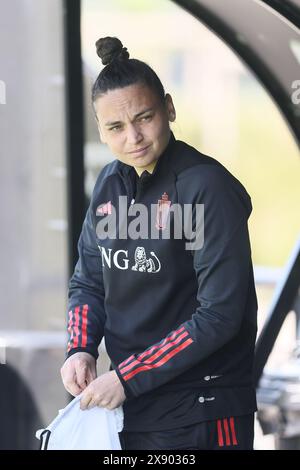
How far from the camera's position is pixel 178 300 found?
6.10 ft

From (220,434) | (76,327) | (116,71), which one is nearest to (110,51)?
(116,71)

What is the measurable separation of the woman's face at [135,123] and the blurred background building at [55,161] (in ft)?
3.65

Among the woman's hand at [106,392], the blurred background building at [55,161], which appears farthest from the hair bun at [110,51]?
the blurred background building at [55,161]

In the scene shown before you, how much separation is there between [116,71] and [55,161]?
4.84 feet

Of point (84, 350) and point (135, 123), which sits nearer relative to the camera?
point (135, 123)

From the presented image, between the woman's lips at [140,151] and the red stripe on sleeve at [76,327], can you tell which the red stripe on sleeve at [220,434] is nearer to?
the red stripe on sleeve at [76,327]

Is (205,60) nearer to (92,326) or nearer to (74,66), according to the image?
(74,66)

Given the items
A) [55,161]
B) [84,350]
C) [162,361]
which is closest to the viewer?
[162,361]

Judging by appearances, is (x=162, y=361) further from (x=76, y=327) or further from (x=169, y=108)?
(x=169, y=108)

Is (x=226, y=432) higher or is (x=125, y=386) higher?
(x=125, y=386)

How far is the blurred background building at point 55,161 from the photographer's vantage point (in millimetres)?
3086

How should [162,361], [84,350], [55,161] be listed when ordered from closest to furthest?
[162,361] → [84,350] → [55,161]

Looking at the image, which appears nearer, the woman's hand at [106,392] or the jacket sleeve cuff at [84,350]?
the woman's hand at [106,392]

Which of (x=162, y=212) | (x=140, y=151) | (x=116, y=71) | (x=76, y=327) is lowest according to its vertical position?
(x=76, y=327)
